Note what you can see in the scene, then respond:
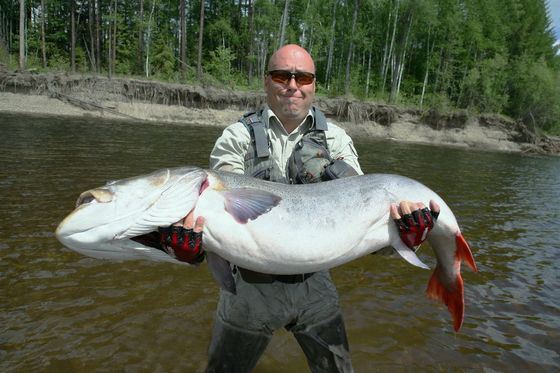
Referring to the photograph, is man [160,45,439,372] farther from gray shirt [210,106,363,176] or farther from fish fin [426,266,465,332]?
fish fin [426,266,465,332]

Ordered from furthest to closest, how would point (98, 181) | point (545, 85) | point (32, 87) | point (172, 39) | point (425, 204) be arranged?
point (172, 39), point (545, 85), point (32, 87), point (98, 181), point (425, 204)

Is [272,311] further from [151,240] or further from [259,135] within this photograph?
[259,135]

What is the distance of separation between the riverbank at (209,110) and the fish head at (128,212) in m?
29.6

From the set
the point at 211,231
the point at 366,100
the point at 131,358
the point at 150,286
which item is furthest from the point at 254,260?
the point at 366,100

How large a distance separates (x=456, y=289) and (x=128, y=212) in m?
2.75

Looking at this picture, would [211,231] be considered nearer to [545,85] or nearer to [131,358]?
[131,358]

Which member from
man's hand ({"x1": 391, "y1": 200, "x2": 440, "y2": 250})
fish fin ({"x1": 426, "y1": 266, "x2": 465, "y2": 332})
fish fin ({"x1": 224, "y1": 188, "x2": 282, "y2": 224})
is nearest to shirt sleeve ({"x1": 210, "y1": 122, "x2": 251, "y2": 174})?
fish fin ({"x1": 224, "y1": 188, "x2": 282, "y2": 224})

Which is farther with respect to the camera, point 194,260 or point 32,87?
point 32,87

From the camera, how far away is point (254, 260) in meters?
2.58

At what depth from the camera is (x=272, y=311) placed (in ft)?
9.45

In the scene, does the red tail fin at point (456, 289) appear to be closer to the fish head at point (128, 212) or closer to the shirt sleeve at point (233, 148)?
the shirt sleeve at point (233, 148)

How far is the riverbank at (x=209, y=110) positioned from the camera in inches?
1159

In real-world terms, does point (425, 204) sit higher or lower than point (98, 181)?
higher

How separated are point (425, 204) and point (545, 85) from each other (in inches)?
1911
